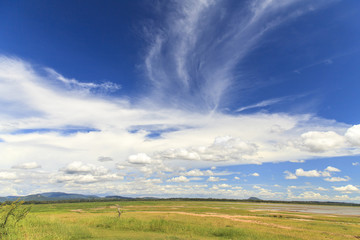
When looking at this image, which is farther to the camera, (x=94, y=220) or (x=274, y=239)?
(x=94, y=220)

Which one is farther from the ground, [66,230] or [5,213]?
[5,213]

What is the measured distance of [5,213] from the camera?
765 inches

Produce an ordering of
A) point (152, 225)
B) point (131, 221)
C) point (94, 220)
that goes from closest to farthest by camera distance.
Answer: point (152, 225) < point (131, 221) < point (94, 220)

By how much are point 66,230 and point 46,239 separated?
5644mm

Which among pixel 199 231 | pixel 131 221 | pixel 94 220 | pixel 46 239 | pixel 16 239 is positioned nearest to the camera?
pixel 16 239

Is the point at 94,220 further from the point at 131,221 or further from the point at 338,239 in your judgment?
the point at 338,239

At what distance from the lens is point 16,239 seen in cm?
1847

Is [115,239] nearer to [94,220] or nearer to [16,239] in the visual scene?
[16,239]

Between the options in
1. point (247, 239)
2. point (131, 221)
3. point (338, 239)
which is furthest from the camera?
point (131, 221)

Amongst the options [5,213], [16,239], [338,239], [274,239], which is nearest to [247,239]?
[274,239]

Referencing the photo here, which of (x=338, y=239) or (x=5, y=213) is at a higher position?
(x=5, y=213)

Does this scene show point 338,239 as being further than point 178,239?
Yes

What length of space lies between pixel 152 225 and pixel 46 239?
15.6 metres

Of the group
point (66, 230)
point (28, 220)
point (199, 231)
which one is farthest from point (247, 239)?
point (28, 220)
